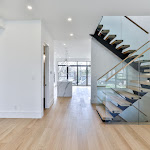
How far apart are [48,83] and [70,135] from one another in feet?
7.97

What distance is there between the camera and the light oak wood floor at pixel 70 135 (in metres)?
2.15

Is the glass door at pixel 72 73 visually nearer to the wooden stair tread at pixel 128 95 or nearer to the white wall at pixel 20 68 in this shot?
the white wall at pixel 20 68

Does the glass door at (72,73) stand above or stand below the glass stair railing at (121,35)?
below

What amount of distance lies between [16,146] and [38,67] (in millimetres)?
2100

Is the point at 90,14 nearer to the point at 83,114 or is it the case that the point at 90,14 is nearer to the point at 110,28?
the point at 110,28

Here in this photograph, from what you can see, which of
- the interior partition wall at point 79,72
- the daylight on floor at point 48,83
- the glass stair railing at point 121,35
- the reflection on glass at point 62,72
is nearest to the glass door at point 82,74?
the interior partition wall at point 79,72

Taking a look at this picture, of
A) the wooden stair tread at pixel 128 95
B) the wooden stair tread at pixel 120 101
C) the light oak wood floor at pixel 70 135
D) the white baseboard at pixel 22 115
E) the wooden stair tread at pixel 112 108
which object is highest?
the wooden stair tread at pixel 128 95

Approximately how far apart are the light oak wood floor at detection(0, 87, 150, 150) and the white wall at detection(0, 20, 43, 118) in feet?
1.50

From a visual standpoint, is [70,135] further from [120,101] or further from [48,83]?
[48,83]

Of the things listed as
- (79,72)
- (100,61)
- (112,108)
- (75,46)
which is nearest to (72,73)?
(79,72)

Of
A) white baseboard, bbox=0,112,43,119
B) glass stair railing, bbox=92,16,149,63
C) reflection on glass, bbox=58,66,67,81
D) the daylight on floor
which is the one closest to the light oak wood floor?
the daylight on floor

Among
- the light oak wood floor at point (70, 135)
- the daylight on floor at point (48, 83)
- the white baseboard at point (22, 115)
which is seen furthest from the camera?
the white baseboard at point (22, 115)

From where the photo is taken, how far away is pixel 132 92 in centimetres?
337

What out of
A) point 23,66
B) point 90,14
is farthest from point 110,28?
point 23,66
